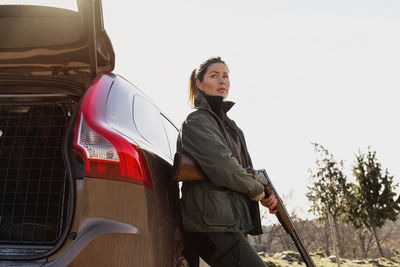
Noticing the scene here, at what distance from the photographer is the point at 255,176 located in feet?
7.15

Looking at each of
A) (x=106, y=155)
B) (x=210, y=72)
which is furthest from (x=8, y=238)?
(x=210, y=72)

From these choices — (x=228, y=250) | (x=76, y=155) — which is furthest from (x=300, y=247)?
(x=76, y=155)

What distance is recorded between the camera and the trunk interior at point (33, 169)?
197 cm

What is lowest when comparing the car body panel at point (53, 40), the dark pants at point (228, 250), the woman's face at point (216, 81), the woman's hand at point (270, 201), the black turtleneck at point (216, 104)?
the dark pants at point (228, 250)

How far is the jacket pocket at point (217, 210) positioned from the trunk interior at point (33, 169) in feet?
2.36

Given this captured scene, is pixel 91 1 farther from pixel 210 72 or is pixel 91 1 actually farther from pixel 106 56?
pixel 210 72

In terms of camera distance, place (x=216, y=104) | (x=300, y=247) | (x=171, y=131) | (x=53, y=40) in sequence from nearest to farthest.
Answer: (x=53, y=40) < (x=216, y=104) < (x=300, y=247) < (x=171, y=131)

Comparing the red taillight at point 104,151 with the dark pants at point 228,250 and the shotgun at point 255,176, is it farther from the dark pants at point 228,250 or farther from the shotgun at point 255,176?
the dark pants at point 228,250

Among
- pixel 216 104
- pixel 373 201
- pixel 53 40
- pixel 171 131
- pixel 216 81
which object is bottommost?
pixel 373 201

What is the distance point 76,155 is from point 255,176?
1049 mm

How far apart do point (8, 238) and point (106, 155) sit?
3.00 feet

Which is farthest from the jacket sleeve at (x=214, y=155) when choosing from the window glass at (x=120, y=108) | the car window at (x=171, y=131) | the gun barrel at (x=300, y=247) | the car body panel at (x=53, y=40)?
the gun barrel at (x=300, y=247)

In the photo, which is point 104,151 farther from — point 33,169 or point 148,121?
point 33,169

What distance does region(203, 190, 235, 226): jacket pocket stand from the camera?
1.83 m
